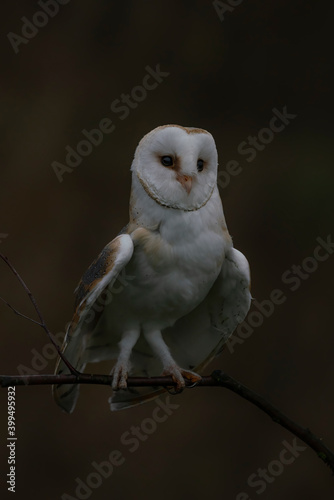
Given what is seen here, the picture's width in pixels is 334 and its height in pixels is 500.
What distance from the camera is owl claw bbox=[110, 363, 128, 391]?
1.41 metres

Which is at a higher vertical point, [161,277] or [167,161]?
[167,161]

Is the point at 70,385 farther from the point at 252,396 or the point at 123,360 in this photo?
the point at 252,396

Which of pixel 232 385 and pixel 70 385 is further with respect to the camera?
pixel 70 385

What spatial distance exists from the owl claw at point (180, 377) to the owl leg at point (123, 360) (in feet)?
0.30

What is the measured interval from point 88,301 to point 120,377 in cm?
17

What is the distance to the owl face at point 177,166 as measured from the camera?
4.40ft

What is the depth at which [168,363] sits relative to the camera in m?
1.57
